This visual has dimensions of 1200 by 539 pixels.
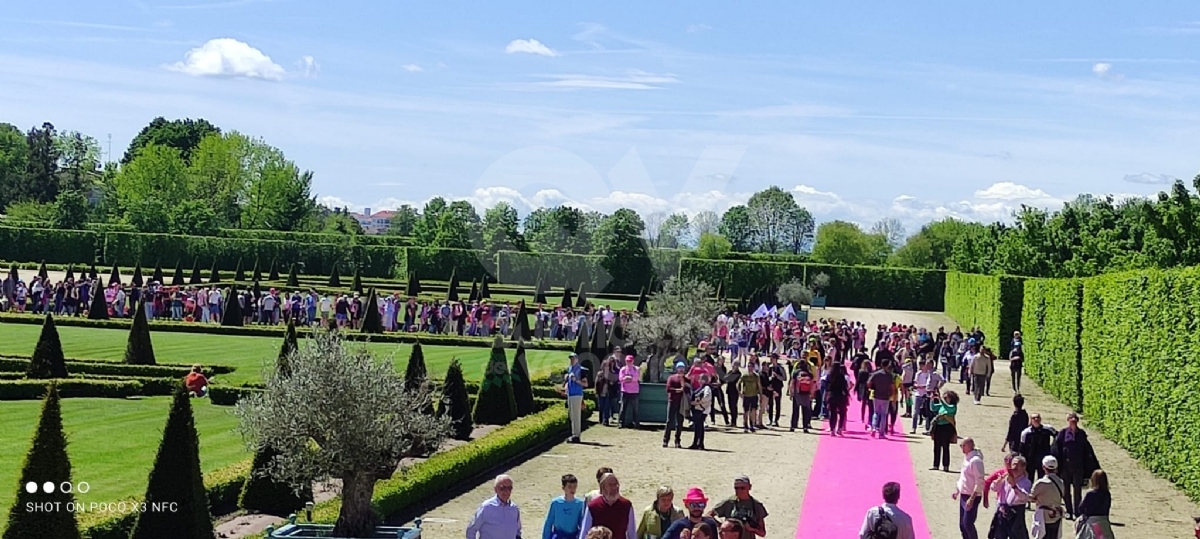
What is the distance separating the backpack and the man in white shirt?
142 inches

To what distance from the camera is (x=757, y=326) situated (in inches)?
1662

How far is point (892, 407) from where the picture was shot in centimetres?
2416

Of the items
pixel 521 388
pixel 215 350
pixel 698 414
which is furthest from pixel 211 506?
pixel 215 350

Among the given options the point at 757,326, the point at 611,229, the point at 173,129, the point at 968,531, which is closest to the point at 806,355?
the point at 757,326

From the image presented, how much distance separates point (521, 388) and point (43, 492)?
1534cm

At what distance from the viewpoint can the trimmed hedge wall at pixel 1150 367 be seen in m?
18.6

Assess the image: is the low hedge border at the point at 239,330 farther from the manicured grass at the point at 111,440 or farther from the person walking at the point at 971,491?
the person walking at the point at 971,491

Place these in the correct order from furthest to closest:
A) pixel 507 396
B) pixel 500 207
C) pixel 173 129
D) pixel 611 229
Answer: pixel 173 129
pixel 500 207
pixel 611 229
pixel 507 396

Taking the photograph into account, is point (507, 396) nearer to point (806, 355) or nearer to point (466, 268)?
point (806, 355)

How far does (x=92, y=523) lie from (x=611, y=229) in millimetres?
56459

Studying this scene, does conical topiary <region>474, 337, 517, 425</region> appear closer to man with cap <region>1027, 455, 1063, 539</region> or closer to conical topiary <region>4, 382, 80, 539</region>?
man with cap <region>1027, 455, 1063, 539</region>

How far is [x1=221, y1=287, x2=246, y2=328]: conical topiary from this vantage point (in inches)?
1658

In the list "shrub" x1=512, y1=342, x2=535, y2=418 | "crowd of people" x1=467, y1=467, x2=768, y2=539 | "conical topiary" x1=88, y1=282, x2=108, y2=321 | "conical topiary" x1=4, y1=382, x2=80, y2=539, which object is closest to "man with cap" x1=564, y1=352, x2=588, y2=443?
"shrub" x1=512, y1=342, x2=535, y2=418

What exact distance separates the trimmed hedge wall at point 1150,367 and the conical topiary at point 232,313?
86.8ft
